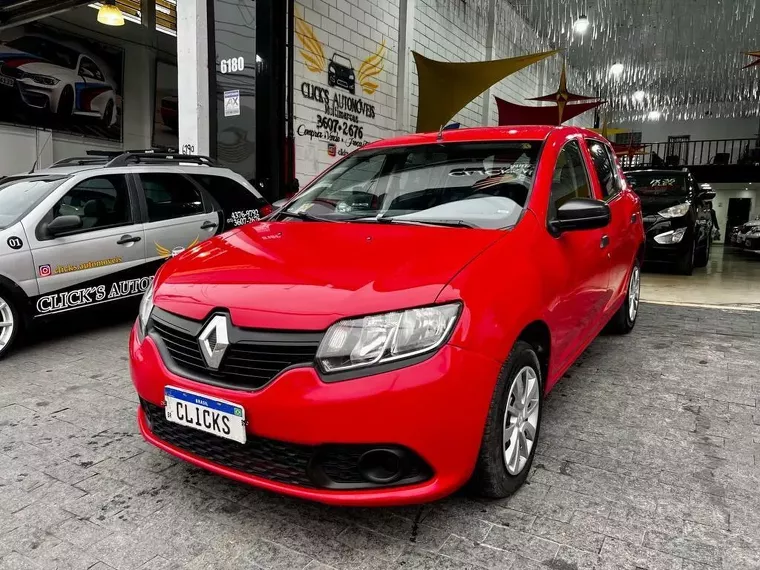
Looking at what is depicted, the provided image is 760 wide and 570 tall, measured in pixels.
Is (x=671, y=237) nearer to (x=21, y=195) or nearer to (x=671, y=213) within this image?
(x=671, y=213)

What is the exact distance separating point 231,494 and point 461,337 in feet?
3.74

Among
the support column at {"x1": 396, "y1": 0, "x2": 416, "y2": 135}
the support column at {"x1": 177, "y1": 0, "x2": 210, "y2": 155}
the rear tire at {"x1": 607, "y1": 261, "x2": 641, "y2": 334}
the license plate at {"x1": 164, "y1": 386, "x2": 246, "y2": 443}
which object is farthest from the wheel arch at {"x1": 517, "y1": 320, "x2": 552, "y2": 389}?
the support column at {"x1": 396, "y1": 0, "x2": 416, "y2": 135}

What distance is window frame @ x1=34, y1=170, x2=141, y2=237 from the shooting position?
4234 millimetres

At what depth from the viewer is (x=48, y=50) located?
425 inches

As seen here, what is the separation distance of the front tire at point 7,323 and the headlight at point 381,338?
3.33 metres

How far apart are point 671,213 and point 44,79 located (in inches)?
444

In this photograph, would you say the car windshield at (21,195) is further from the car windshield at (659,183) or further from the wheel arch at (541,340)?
the car windshield at (659,183)

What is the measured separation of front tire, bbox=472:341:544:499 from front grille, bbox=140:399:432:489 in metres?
0.29

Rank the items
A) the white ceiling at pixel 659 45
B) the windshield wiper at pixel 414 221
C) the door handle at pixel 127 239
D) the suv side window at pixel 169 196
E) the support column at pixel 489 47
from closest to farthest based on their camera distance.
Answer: the windshield wiper at pixel 414 221 → the door handle at pixel 127 239 → the suv side window at pixel 169 196 → the white ceiling at pixel 659 45 → the support column at pixel 489 47

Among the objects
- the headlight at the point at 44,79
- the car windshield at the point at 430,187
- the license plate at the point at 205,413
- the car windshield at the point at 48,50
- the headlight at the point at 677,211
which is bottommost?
the license plate at the point at 205,413

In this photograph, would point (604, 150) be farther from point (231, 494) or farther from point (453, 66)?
point (453, 66)

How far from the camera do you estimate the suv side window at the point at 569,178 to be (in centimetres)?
276

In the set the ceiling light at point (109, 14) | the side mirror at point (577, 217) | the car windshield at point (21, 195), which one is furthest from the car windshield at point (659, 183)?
the ceiling light at point (109, 14)

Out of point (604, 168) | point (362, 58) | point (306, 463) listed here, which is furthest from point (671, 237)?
point (306, 463)
